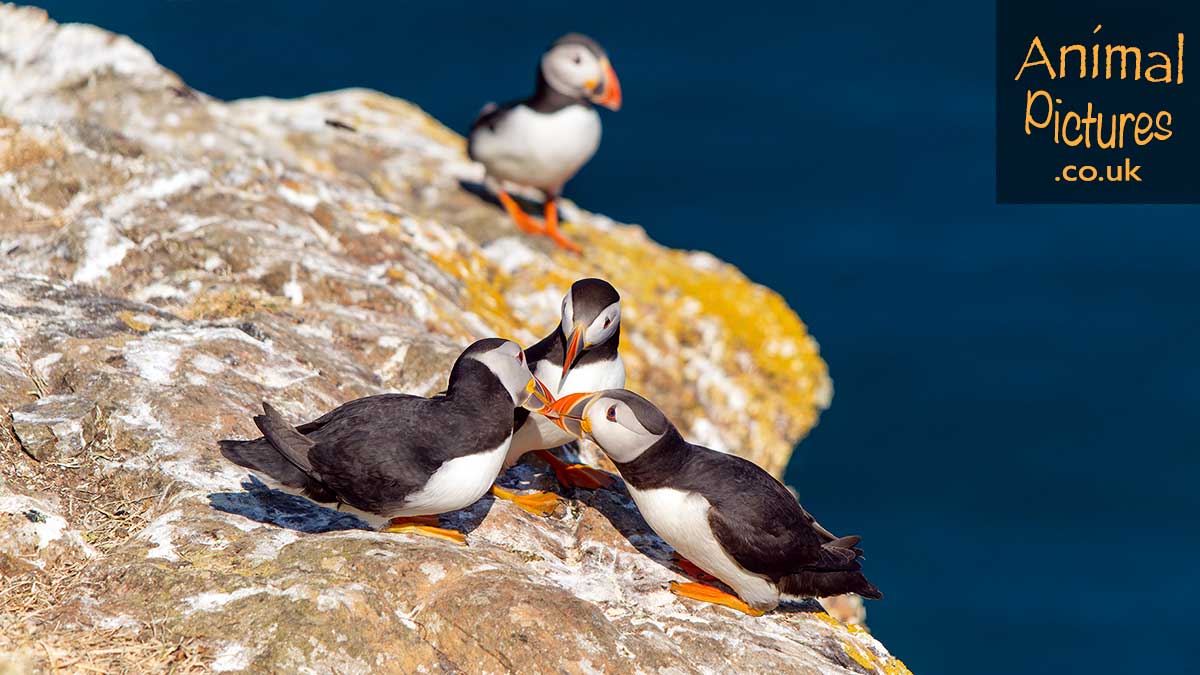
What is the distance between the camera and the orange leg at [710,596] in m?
6.14

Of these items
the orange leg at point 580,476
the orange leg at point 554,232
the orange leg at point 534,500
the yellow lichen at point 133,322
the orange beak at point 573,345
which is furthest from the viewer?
the orange leg at point 554,232

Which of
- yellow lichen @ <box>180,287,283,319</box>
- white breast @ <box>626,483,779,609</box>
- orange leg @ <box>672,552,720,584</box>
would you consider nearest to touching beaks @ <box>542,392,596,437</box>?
white breast @ <box>626,483,779,609</box>

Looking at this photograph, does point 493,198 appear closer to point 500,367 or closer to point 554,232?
point 554,232

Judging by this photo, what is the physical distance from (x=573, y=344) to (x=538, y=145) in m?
5.91

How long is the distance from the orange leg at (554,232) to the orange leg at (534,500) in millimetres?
5093

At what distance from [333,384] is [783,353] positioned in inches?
223

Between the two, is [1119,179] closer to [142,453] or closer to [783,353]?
[783,353]

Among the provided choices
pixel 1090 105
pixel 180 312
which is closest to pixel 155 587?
pixel 180 312

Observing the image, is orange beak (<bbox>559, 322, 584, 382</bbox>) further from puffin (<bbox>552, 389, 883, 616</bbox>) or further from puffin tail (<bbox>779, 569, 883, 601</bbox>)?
puffin tail (<bbox>779, 569, 883, 601</bbox>)

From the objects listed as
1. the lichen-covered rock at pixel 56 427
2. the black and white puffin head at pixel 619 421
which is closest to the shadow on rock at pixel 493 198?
the black and white puffin head at pixel 619 421

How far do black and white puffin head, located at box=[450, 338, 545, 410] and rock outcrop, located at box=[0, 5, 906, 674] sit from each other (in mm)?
690

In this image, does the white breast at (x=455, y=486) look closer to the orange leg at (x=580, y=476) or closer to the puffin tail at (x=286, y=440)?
the puffin tail at (x=286, y=440)

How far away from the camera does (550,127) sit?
1271 centimetres

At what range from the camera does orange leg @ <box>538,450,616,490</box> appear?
714 centimetres
